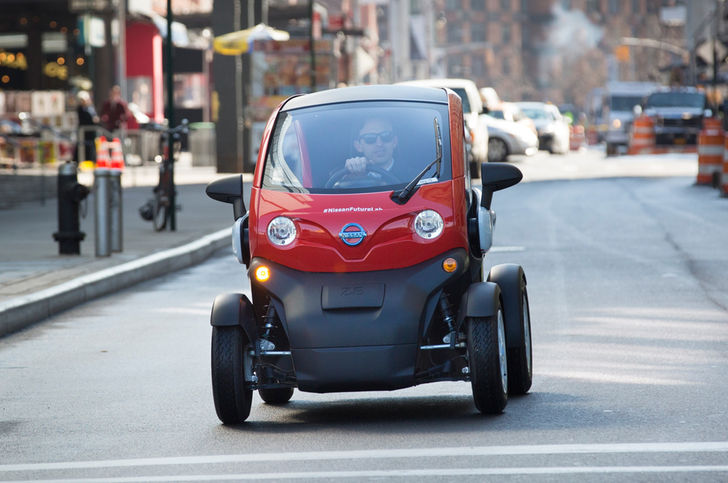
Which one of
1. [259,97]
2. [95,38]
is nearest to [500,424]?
[259,97]

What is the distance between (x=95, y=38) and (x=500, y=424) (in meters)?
35.8

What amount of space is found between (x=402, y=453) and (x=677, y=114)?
41.3 metres

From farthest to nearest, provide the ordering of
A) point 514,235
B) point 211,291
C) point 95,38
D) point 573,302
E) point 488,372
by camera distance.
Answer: point 95,38 → point 514,235 → point 211,291 → point 573,302 → point 488,372

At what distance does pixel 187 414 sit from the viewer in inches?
322

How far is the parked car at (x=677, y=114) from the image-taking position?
154 ft

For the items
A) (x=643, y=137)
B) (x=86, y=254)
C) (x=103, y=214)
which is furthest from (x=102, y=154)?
(x=643, y=137)

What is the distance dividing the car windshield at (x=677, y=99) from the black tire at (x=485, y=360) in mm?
41601

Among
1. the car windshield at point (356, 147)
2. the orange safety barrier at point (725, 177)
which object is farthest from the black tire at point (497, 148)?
the car windshield at point (356, 147)

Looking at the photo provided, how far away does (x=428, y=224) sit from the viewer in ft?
25.1

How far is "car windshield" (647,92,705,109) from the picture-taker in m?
48.1

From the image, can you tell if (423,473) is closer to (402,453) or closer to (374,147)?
(402,453)

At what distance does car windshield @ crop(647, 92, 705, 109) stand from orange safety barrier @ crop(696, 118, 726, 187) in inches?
749

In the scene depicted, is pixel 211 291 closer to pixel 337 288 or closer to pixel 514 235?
pixel 514 235

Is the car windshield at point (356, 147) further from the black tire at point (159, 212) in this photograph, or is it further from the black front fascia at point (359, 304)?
the black tire at point (159, 212)
